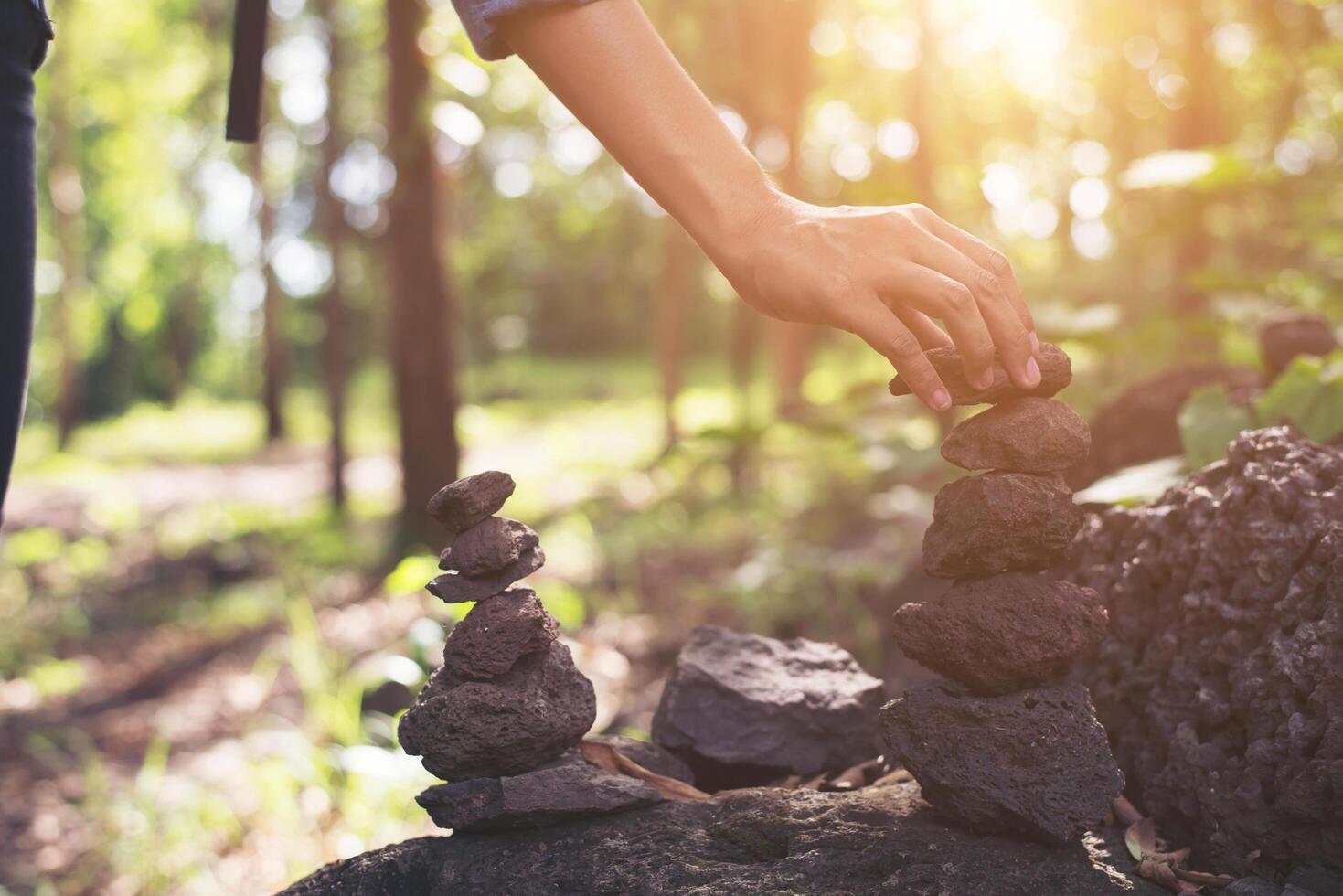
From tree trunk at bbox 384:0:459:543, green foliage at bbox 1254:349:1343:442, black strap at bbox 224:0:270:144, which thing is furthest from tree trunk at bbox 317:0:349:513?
green foliage at bbox 1254:349:1343:442

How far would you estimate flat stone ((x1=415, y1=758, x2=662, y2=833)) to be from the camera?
5.84 feet

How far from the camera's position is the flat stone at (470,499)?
1.81m

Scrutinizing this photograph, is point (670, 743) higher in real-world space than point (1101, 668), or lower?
lower

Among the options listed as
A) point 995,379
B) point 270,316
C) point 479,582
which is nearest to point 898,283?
point 995,379

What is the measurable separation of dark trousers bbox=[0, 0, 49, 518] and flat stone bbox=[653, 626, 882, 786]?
137cm

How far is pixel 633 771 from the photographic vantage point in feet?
6.68

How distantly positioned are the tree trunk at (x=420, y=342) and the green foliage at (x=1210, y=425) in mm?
6279

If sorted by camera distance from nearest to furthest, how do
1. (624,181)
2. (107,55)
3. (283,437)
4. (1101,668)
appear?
1. (1101,668)
2. (624,181)
3. (107,55)
4. (283,437)

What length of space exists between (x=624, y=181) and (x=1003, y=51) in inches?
173

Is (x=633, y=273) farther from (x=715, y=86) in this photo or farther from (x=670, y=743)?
(x=670, y=743)

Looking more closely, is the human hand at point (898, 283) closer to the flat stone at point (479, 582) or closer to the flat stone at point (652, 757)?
the flat stone at point (479, 582)

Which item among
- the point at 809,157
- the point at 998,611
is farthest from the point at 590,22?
the point at 809,157

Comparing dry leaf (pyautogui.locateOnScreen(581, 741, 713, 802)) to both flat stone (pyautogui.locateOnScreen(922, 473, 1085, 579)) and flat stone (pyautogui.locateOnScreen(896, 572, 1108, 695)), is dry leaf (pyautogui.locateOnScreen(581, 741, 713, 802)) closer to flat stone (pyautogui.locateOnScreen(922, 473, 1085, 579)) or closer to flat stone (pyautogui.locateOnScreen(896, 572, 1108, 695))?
flat stone (pyautogui.locateOnScreen(896, 572, 1108, 695))

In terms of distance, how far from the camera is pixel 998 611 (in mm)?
1771
